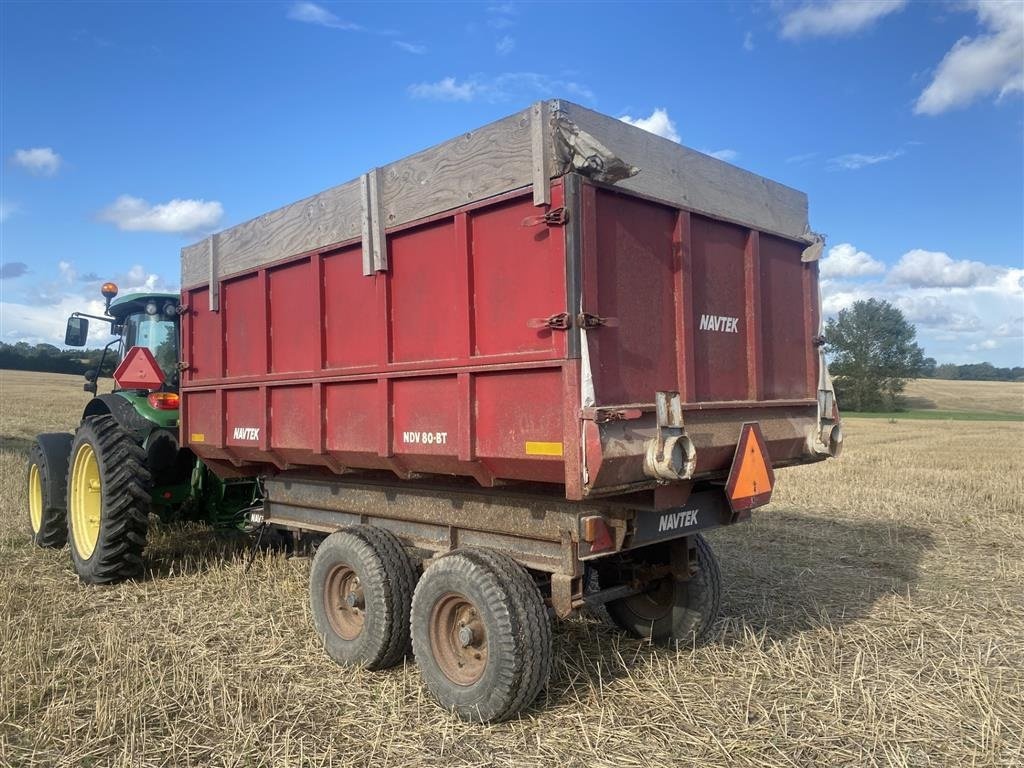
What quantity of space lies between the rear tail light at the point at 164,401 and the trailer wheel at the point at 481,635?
12.2ft

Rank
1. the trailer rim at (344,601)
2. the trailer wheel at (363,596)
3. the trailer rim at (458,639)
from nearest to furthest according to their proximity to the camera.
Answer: the trailer rim at (458,639), the trailer wheel at (363,596), the trailer rim at (344,601)

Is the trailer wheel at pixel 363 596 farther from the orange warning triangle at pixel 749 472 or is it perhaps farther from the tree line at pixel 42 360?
the tree line at pixel 42 360

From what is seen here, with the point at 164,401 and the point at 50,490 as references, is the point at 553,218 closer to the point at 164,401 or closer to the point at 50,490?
the point at 164,401

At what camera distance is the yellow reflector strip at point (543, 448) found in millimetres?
3410

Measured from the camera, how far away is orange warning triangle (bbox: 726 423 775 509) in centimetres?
391

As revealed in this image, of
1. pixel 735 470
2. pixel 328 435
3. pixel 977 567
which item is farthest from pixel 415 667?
pixel 977 567

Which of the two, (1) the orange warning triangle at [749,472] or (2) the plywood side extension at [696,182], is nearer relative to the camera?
(2) the plywood side extension at [696,182]

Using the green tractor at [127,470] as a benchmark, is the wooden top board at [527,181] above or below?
above

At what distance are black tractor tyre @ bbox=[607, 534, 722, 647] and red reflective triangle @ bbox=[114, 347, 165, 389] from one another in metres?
4.53

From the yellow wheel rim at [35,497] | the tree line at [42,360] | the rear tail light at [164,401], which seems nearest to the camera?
the rear tail light at [164,401]

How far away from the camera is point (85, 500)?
682 centimetres

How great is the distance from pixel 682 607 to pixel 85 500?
537 centimetres

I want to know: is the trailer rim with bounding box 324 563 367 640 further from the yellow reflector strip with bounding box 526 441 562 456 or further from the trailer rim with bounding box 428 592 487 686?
the yellow reflector strip with bounding box 526 441 562 456

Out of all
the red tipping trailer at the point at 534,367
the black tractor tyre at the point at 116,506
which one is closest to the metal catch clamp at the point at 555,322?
the red tipping trailer at the point at 534,367
